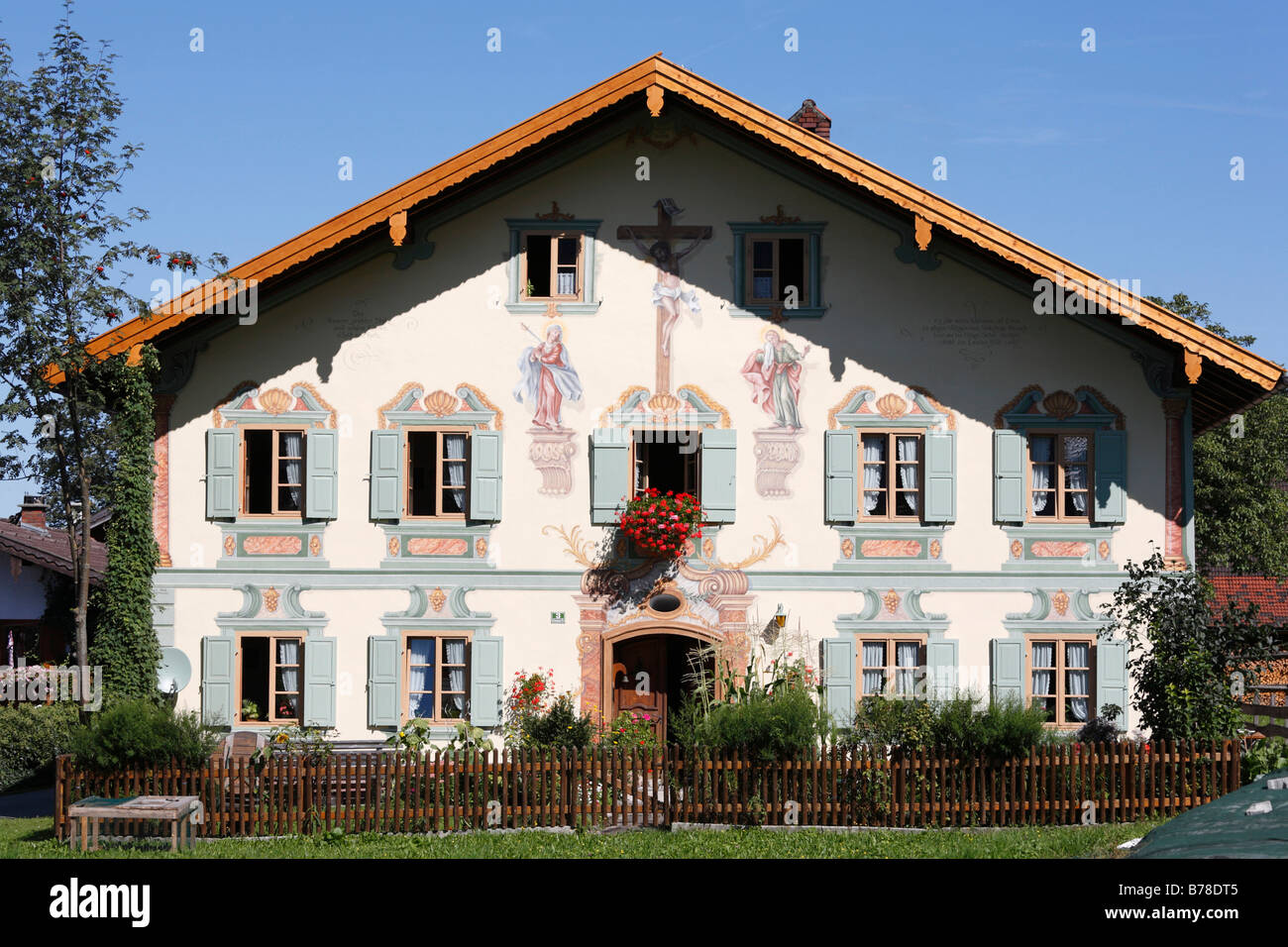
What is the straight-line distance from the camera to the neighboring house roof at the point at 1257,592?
35866 mm

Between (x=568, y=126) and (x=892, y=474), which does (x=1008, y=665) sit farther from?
(x=568, y=126)

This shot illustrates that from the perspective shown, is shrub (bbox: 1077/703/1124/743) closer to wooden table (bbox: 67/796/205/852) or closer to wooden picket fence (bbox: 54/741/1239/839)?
wooden picket fence (bbox: 54/741/1239/839)

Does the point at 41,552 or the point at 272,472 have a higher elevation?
the point at 272,472

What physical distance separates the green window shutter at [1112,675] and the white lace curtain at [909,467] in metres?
3.14

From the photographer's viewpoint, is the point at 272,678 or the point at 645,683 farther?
the point at 645,683

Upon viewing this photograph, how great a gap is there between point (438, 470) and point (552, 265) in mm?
3193

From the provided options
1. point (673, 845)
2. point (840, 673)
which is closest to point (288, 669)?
point (673, 845)

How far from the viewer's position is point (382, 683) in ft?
56.7

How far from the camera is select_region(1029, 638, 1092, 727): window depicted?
57.2 feet

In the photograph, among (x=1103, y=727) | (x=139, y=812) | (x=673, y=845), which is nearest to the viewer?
(x=139, y=812)

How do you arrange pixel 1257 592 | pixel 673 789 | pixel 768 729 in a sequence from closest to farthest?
1. pixel 673 789
2. pixel 768 729
3. pixel 1257 592

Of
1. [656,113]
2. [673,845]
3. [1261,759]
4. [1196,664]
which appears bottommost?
[673,845]

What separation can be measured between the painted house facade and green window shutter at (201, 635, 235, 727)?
0.17ft

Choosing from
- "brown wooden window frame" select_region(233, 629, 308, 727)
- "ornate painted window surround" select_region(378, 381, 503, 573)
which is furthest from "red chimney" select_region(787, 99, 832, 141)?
"brown wooden window frame" select_region(233, 629, 308, 727)
